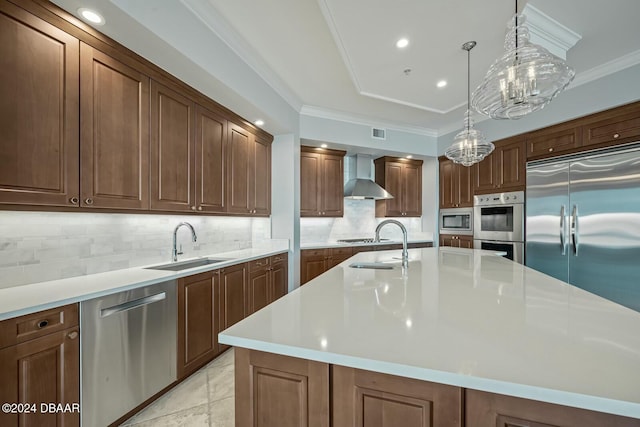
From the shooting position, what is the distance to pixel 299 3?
2041mm

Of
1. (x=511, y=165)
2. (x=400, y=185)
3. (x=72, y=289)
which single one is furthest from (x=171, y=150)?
(x=511, y=165)

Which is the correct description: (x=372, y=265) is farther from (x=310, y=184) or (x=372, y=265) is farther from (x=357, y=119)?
(x=357, y=119)

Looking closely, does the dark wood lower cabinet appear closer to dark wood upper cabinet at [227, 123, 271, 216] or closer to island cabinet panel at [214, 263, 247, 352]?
island cabinet panel at [214, 263, 247, 352]

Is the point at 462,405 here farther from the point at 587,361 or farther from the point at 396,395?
the point at 587,361

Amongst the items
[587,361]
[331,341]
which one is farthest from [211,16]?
[587,361]

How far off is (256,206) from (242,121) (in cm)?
104

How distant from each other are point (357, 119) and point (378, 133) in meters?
0.48

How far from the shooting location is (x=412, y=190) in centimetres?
527

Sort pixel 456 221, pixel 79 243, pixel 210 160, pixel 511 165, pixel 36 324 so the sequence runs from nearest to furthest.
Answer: pixel 36 324 < pixel 79 243 < pixel 210 160 < pixel 511 165 < pixel 456 221

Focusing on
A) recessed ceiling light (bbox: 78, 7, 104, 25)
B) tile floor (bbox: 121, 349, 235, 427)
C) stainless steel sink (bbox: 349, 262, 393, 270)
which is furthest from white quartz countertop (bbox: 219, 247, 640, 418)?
recessed ceiling light (bbox: 78, 7, 104, 25)

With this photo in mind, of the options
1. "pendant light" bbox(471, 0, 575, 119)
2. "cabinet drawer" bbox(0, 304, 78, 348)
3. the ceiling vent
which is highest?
the ceiling vent

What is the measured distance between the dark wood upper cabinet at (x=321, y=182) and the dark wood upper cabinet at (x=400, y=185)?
0.94 m

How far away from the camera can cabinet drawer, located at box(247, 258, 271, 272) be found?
290cm

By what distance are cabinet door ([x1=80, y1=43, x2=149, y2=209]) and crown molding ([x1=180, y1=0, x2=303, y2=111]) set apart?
0.64 m
